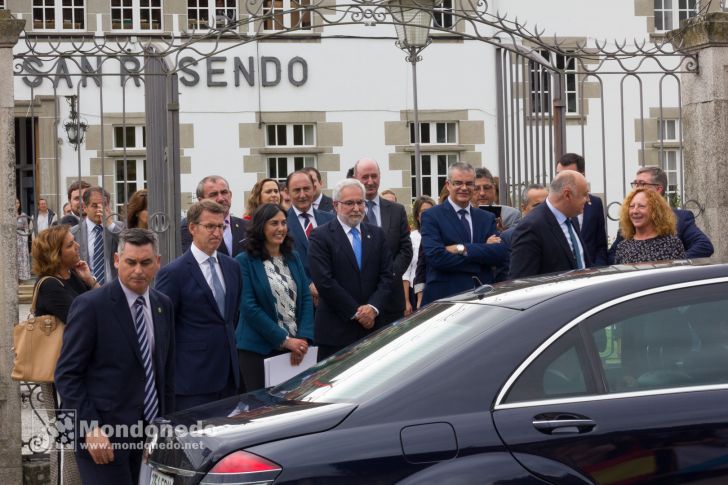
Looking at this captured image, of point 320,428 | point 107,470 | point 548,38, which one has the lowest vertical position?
point 107,470

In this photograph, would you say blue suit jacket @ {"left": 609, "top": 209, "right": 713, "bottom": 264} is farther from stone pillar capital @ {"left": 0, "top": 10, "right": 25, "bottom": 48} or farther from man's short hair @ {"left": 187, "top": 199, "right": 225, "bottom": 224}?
stone pillar capital @ {"left": 0, "top": 10, "right": 25, "bottom": 48}

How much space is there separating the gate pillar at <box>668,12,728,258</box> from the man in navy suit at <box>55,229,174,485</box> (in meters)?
5.23

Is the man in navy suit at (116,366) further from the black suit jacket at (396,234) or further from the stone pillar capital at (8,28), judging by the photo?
the black suit jacket at (396,234)

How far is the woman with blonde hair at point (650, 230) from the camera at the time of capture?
27.2 feet

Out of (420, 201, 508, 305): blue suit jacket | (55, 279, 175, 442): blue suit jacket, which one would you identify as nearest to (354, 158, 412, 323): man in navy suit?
(420, 201, 508, 305): blue suit jacket

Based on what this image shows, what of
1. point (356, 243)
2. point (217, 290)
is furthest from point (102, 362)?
point (356, 243)

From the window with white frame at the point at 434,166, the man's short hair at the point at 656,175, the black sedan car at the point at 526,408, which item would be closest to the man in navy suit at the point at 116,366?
the black sedan car at the point at 526,408

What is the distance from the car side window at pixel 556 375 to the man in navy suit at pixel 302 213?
5.03m

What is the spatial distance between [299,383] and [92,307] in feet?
4.22

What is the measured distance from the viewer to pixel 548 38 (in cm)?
2408

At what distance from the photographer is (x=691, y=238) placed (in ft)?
29.1

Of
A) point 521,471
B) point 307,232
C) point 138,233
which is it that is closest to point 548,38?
point 307,232

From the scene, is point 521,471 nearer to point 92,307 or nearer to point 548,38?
point 92,307

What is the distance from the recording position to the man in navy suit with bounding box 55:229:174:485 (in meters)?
6.11
